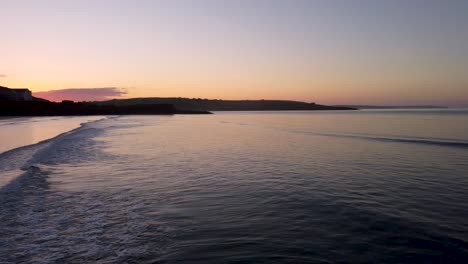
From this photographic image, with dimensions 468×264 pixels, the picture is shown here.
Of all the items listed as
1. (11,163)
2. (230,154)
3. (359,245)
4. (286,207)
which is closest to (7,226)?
(286,207)

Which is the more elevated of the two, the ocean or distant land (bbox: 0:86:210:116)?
distant land (bbox: 0:86:210:116)

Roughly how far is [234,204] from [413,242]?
5.32 metres

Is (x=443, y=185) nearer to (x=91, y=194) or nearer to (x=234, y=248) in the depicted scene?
(x=234, y=248)

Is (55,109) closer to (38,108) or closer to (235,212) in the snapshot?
(38,108)

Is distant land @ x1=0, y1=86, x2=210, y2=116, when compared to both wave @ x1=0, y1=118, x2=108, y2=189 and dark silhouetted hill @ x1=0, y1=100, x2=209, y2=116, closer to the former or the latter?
dark silhouetted hill @ x1=0, y1=100, x2=209, y2=116

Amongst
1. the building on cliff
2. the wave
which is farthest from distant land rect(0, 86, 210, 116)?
the wave

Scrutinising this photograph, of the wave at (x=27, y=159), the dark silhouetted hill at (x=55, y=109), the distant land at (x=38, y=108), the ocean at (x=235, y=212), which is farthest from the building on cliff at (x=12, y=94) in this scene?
the ocean at (x=235, y=212)

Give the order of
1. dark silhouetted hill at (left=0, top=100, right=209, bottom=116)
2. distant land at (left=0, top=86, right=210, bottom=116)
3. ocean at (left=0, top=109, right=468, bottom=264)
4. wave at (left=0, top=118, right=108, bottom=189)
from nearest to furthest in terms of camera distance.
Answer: ocean at (left=0, top=109, right=468, bottom=264) → wave at (left=0, top=118, right=108, bottom=189) → dark silhouetted hill at (left=0, top=100, right=209, bottom=116) → distant land at (left=0, top=86, right=210, bottom=116)

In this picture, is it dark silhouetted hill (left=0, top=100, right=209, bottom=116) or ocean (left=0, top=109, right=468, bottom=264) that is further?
dark silhouetted hill (left=0, top=100, right=209, bottom=116)

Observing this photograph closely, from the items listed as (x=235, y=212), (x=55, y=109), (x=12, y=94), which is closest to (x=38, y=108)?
(x=55, y=109)

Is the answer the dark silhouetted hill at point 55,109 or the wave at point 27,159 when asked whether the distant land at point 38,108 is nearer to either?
the dark silhouetted hill at point 55,109

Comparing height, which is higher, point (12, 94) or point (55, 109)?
point (12, 94)

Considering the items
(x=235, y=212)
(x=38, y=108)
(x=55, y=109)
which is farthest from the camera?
(x=55, y=109)

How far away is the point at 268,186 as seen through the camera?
1459cm
